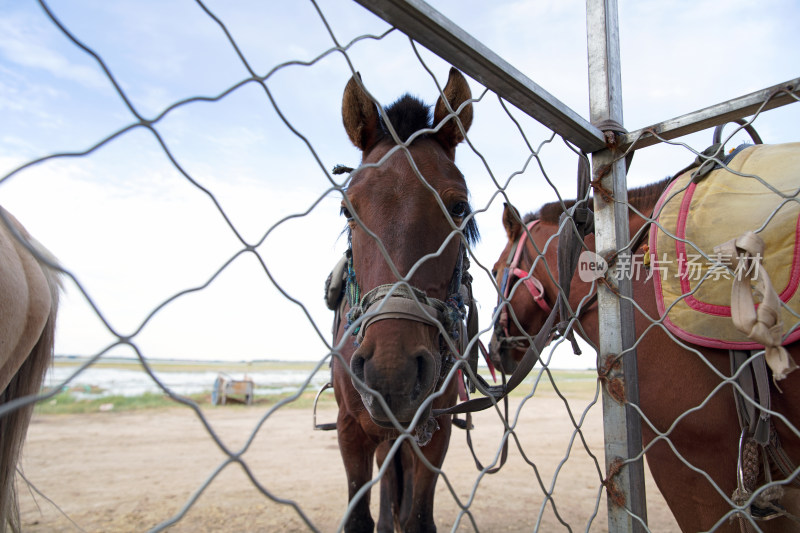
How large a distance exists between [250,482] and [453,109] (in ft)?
12.7

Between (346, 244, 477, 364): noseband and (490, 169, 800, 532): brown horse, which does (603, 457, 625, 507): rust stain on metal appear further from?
(346, 244, 477, 364): noseband

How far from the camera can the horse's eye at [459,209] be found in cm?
170

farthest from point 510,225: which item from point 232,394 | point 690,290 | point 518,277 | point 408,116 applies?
point 232,394

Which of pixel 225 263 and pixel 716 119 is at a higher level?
pixel 716 119

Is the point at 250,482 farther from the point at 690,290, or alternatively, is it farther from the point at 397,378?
the point at 690,290

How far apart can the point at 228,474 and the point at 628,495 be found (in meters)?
6.11

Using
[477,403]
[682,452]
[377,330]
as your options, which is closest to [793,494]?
[682,452]

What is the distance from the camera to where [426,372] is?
1243 millimetres

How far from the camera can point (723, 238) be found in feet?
5.03

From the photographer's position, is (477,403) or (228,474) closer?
(477,403)

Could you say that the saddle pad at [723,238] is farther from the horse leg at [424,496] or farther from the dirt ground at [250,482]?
the horse leg at [424,496]

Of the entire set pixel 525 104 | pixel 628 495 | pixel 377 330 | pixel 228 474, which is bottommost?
pixel 228 474

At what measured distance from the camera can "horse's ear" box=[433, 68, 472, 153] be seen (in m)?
1.65

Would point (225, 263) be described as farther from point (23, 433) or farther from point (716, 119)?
point (23, 433)
